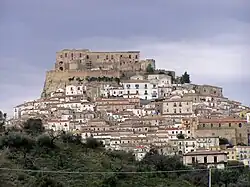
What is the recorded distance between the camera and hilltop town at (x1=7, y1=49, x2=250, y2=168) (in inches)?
1833

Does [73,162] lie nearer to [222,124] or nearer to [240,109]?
[222,124]

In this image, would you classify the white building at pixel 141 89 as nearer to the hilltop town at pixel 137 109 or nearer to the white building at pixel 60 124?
the hilltop town at pixel 137 109

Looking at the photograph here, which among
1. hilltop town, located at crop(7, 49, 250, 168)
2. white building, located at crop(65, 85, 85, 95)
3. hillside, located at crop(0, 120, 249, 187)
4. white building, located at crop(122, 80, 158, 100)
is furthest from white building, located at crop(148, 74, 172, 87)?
hillside, located at crop(0, 120, 249, 187)

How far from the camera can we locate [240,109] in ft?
214

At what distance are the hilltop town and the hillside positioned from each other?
17215 millimetres

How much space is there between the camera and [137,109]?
5819 centimetres

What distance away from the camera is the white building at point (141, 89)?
63594 mm

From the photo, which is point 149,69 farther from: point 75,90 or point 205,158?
point 205,158

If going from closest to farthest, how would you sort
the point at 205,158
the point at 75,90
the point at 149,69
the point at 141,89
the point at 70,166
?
the point at 70,166
the point at 205,158
the point at 75,90
the point at 141,89
the point at 149,69

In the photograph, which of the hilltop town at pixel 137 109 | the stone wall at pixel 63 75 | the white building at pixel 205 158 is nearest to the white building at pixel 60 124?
the hilltop town at pixel 137 109

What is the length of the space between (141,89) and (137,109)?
6509mm

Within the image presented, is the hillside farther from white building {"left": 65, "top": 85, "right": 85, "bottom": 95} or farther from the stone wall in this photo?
the stone wall

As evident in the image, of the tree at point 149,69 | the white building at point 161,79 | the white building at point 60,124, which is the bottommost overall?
the white building at point 60,124

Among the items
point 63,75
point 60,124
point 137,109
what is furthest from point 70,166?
point 63,75
